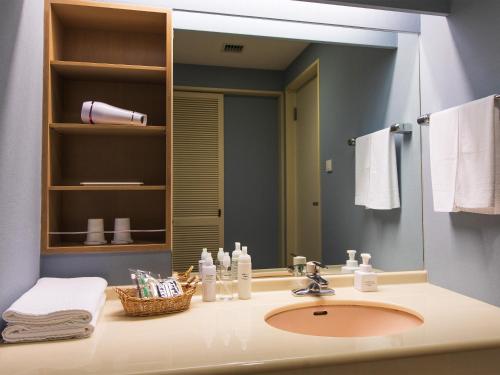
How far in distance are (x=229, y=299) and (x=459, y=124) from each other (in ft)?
3.30

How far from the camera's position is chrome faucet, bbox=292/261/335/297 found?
1446 millimetres

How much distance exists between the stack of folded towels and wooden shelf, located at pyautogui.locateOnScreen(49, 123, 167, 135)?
0.56m

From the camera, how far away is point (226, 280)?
1481mm

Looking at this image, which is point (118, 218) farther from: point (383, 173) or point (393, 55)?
point (393, 55)

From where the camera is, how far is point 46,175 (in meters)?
1.34

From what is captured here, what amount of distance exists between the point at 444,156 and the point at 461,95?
0.23 meters

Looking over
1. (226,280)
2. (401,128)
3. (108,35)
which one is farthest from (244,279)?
(108,35)

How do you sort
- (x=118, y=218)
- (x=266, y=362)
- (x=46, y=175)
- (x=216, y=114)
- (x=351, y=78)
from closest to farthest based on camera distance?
(x=266, y=362) < (x=46, y=175) < (x=118, y=218) < (x=216, y=114) < (x=351, y=78)

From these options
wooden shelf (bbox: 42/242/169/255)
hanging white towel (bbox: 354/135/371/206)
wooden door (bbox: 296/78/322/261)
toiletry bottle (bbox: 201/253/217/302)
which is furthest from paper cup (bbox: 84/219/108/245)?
hanging white towel (bbox: 354/135/371/206)

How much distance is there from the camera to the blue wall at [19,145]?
1.04 metres

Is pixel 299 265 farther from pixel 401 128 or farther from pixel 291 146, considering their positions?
pixel 401 128

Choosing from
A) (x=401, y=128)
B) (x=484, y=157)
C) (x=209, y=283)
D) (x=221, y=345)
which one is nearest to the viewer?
(x=221, y=345)

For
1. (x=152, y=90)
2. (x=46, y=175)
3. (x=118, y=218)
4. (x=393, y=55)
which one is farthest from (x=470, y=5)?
(x=46, y=175)

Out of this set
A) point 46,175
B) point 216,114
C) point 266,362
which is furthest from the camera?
point 216,114
